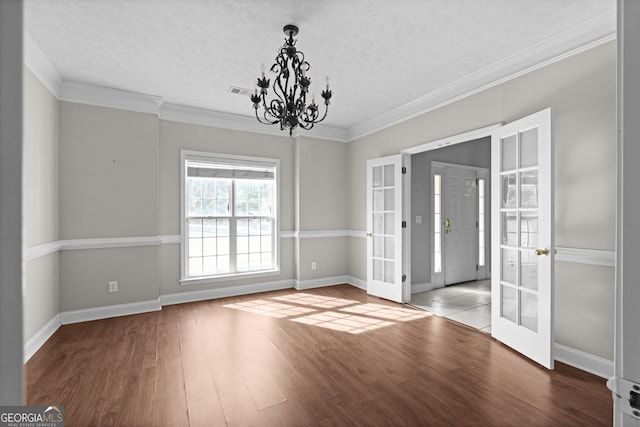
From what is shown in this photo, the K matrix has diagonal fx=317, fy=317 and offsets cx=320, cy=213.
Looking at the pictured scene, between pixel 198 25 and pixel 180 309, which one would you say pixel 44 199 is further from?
pixel 198 25

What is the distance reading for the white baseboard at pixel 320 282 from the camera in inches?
211

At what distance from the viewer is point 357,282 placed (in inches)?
219

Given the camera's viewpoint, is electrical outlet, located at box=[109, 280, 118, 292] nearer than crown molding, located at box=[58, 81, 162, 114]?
No

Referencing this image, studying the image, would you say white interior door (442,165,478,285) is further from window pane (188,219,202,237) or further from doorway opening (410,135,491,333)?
window pane (188,219,202,237)

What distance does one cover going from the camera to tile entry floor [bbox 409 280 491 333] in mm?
3864

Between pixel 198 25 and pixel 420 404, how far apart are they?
3.34 meters

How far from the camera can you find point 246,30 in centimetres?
268

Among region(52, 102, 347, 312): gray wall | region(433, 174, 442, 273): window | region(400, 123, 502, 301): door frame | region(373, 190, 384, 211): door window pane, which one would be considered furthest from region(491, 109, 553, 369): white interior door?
region(52, 102, 347, 312): gray wall

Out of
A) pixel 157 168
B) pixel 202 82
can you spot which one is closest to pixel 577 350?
pixel 202 82

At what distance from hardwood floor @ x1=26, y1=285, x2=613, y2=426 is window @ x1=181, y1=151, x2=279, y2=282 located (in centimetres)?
121

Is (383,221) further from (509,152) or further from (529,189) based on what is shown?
(529,189)

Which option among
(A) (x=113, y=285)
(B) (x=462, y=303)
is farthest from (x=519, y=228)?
(A) (x=113, y=285)

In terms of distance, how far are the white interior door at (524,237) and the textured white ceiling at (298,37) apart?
0.78 meters

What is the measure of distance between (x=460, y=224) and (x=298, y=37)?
436 centimetres
